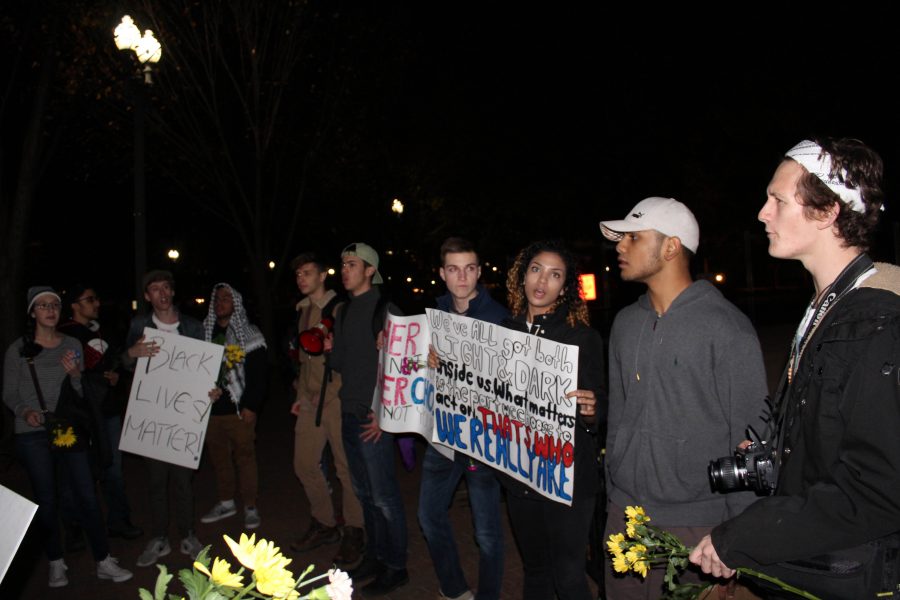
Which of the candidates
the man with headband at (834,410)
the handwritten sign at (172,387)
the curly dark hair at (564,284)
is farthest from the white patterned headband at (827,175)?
the handwritten sign at (172,387)

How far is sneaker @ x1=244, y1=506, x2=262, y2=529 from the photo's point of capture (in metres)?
6.51

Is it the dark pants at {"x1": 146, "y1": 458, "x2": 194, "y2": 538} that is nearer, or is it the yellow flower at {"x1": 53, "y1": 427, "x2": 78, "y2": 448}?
the yellow flower at {"x1": 53, "y1": 427, "x2": 78, "y2": 448}

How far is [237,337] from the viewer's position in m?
6.38

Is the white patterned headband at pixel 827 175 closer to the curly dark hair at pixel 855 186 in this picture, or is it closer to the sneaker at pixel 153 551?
the curly dark hair at pixel 855 186

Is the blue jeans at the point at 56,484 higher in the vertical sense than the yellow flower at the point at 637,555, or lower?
lower

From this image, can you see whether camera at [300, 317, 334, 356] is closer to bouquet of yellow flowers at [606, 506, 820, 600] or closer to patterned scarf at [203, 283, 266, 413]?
patterned scarf at [203, 283, 266, 413]

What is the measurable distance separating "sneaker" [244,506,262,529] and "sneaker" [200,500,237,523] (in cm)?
33

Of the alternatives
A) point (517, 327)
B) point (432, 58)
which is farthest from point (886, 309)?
point (432, 58)

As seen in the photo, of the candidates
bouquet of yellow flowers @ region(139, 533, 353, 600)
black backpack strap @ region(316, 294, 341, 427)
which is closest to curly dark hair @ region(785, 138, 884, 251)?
bouquet of yellow flowers @ region(139, 533, 353, 600)

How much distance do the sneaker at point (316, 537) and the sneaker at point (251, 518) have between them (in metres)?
0.72

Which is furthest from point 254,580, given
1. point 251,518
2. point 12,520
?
point 251,518

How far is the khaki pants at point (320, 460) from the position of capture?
567cm

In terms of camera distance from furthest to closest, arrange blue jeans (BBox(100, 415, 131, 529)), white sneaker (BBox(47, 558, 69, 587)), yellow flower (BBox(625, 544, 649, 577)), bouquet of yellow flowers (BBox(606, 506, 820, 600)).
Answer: blue jeans (BBox(100, 415, 131, 529)), white sneaker (BBox(47, 558, 69, 587)), yellow flower (BBox(625, 544, 649, 577)), bouquet of yellow flowers (BBox(606, 506, 820, 600))

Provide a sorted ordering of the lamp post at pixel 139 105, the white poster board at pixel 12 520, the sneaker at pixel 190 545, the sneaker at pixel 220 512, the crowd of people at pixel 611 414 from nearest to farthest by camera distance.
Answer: the white poster board at pixel 12 520
the crowd of people at pixel 611 414
the sneaker at pixel 190 545
the sneaker at pixel 220 512
the lamp post at pixel 139 105
